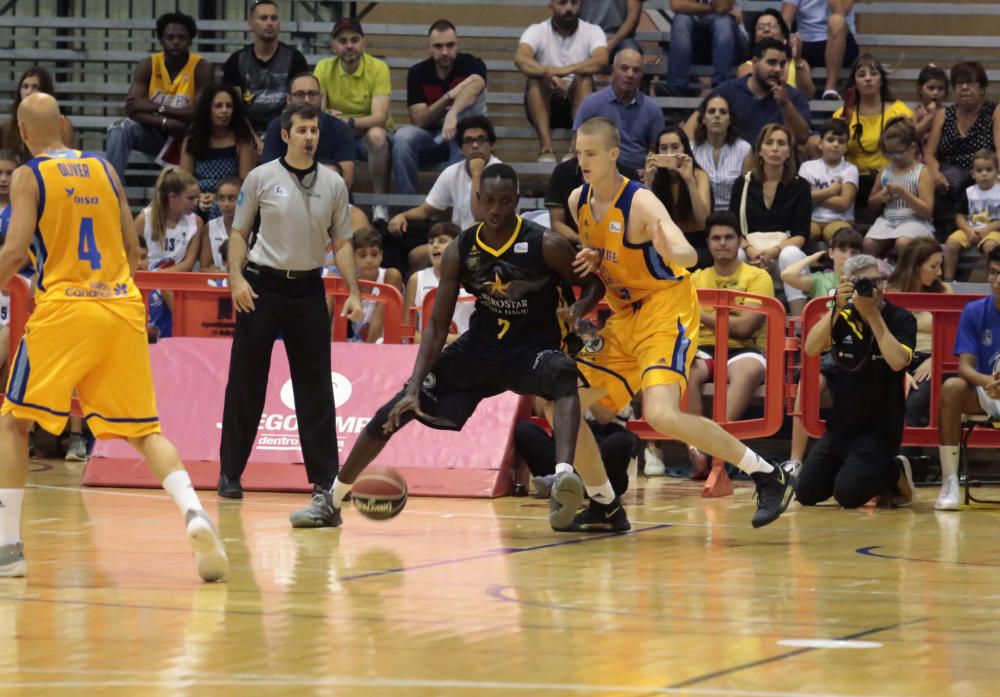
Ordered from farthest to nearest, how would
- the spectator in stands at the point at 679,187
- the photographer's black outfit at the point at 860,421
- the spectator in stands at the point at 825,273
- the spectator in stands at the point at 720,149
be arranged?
the spectator in stands at the point at 720,149 < the spectator in stands at the point at 679,187 < the spectator in stands at the point at 825,273 < the photographer's black outfit at the point at 860,421

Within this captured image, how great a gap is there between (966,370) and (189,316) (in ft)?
18.2

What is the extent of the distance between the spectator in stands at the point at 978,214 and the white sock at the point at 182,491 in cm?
818

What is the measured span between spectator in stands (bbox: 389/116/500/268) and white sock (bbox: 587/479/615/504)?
5.65m

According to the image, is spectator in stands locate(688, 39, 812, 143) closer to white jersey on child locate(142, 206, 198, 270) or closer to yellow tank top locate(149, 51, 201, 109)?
white jersey on child locate(142, 206, 198, 270)

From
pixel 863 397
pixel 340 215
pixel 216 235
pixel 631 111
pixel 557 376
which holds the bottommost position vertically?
pixel 863 397

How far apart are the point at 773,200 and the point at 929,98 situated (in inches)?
92.4

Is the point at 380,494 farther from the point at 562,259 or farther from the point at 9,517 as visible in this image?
the point at 9,517

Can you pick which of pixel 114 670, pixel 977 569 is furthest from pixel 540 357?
pixel 114 670

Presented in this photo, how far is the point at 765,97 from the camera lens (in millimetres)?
14664

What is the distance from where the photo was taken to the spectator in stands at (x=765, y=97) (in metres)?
14.4

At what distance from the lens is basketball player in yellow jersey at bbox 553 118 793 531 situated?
8.37 m

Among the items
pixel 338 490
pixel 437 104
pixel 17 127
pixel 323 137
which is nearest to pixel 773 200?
pixel 437 104

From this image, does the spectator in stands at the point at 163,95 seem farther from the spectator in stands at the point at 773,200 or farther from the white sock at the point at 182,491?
the white sock at the point at 182,491

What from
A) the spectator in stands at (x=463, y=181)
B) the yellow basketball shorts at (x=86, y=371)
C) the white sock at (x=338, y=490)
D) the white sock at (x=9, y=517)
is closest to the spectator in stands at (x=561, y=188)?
the spectator in stands at (x=463, y=181)
